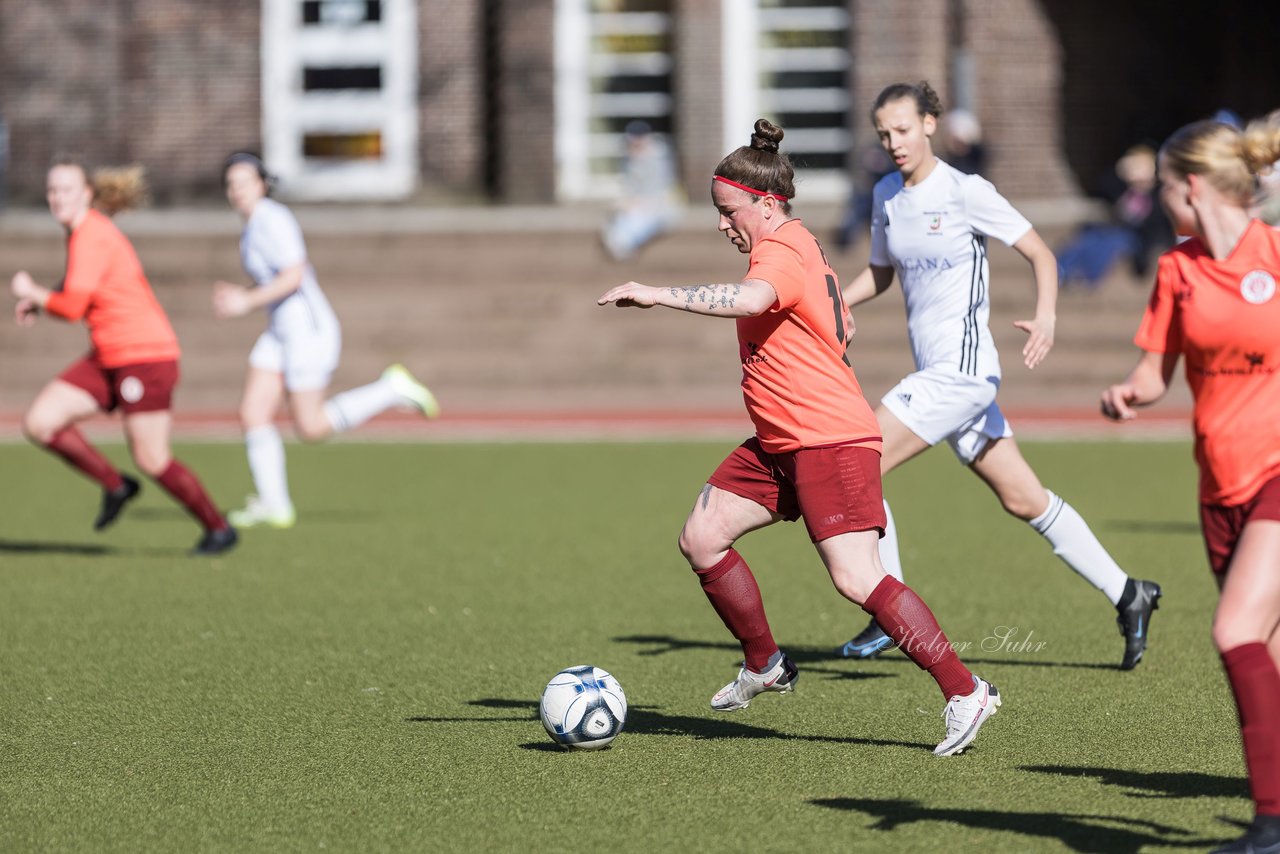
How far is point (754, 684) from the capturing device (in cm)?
608

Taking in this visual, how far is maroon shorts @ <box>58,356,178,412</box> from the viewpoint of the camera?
31.8 ft

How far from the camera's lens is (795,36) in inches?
905

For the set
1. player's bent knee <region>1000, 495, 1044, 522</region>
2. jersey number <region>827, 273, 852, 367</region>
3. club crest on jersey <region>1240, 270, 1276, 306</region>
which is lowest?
player's bent knee <region>1000, 495, 1044, 522</region>

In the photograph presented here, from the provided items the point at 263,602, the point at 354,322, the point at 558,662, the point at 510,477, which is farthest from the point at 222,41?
the point at 558,662

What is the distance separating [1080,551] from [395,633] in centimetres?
278

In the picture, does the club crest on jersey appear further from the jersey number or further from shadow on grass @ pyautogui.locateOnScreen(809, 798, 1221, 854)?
the jersey number

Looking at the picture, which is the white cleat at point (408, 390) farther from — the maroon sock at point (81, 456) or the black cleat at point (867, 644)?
the black cleat at point (867, 644)

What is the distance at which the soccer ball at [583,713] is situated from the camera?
564 cm

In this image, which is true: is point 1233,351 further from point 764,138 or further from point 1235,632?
point 764,138

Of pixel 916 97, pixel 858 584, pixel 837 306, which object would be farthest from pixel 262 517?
pixel 858 584

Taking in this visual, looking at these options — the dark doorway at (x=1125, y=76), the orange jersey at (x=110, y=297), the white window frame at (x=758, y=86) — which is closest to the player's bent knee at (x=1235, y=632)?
the orange jersey at (x=110, y=297)

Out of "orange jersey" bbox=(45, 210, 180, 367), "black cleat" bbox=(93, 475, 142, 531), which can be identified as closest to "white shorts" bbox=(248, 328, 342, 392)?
"black cleat" bbox=(93, 475, 142, 531)

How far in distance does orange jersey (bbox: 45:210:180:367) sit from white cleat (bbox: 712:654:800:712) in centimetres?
456

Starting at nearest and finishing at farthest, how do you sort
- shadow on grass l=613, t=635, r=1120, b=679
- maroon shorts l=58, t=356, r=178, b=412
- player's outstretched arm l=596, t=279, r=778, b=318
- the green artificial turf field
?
the green artificial turf field
player's outstretched arm l=596, t=279, r=778, b=318
shadow on grass l=613, t=635, r=1120, b=679
maroon shorts l=58, t=356, r=178, b=412
